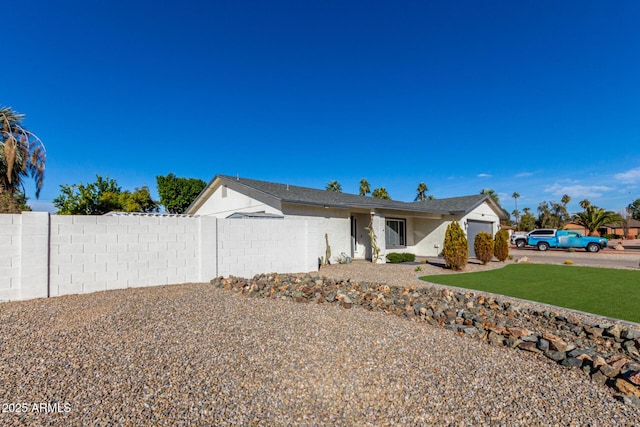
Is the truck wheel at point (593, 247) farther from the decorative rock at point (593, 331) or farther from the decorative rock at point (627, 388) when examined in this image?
the decorative rock at point (627, 388)

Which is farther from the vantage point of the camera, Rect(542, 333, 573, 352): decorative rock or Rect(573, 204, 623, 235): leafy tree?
Rect(573, 204, 623, 235): leafy tree

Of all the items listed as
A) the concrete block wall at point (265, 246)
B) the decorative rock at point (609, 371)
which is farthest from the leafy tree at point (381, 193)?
the decorative rock at point (609, 371)

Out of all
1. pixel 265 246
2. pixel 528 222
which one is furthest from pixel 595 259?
pixel 528 222

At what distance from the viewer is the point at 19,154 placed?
11617 mm

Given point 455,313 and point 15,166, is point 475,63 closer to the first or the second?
point 455,313

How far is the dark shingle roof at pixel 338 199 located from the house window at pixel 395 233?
3.76ft

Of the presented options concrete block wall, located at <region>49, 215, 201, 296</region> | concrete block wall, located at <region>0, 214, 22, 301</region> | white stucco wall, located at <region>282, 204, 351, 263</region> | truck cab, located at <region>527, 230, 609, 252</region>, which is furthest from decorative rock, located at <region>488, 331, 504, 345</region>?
truck cab, located at <region>527, 230, 609, 252</region>

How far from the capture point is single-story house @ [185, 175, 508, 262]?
46.6 feet

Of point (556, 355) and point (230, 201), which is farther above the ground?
point (230, 201)

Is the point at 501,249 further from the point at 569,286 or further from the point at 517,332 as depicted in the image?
the point at 517,332

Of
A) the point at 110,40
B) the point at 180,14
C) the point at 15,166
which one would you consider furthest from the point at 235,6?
the point at 15,166

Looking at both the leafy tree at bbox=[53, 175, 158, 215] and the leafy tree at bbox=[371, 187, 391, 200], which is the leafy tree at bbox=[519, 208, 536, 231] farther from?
the leafy tree at bbox=[53, 175, 158, 215]

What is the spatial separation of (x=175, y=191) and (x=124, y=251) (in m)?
23.4

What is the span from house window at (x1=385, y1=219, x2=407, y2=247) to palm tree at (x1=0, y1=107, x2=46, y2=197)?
663 inches
